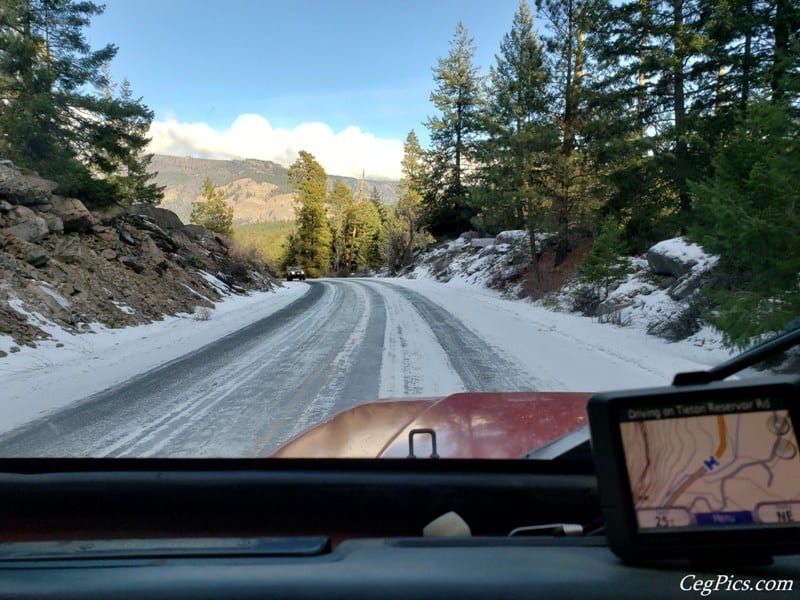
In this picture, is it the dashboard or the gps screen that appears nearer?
the gps screen

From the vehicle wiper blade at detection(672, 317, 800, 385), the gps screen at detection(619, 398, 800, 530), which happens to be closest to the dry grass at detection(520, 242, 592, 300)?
the vehicle wiper blade at detection(672, 317, 800, 385)

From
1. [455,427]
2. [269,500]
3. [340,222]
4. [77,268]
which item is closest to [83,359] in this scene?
[77,268]

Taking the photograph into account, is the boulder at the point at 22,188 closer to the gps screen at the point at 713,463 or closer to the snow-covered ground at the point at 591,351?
the snow-covered ground at the point at 591,351

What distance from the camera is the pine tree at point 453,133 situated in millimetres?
38312

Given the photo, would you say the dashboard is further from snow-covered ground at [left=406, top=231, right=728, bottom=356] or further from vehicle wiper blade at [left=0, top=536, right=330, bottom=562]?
snow-covered ground at [left=406, top=231, right=728, bottom=356]

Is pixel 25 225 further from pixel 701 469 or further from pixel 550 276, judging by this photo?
pixel 550 276

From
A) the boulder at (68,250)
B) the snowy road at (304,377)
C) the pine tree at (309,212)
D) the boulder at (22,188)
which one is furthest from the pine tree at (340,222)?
the snowy road at (304,377)

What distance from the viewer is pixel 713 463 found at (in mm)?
941

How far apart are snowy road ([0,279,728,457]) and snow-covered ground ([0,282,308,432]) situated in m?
0.34

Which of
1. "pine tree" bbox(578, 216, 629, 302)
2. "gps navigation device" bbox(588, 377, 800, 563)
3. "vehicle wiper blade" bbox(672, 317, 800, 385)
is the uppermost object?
"pine tree" bbox(578, 216, 629, 302)

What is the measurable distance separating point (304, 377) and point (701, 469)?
236 inches

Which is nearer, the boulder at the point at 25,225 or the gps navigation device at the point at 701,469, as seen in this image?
the gps navigation device at the point at 701,469

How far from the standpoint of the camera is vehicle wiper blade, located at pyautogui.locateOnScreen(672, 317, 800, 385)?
3.27 ft

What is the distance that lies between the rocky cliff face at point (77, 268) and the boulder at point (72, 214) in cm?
3
